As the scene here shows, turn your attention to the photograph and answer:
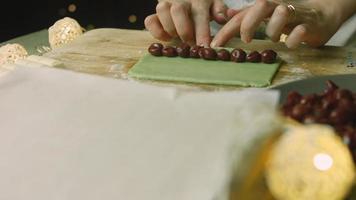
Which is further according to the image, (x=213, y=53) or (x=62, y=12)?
(x=62, y=12)

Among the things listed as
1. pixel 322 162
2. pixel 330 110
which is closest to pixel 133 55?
pixel 330 110

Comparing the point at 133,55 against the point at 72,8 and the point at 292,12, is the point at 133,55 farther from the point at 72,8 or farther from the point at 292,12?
the point at 72,8

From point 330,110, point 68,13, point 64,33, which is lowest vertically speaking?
point 68,13

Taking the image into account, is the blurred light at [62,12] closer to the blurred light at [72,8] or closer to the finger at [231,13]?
the blurred light at [72,8]

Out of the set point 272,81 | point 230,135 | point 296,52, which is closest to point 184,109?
point 230,135

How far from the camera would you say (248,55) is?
95 cm

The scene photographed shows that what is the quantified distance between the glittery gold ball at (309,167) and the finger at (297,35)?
490 mm

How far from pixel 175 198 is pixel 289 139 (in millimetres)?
116

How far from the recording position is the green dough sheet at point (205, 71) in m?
0.88

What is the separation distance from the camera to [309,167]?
46 centimetres

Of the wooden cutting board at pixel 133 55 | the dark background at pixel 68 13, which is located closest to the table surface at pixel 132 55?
the wooden cutting board at pixel 133 55

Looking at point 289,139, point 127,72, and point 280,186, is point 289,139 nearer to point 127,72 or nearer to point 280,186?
point 280,186

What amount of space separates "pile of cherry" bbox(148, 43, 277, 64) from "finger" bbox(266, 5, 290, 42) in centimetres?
3

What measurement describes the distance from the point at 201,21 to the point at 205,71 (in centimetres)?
16
